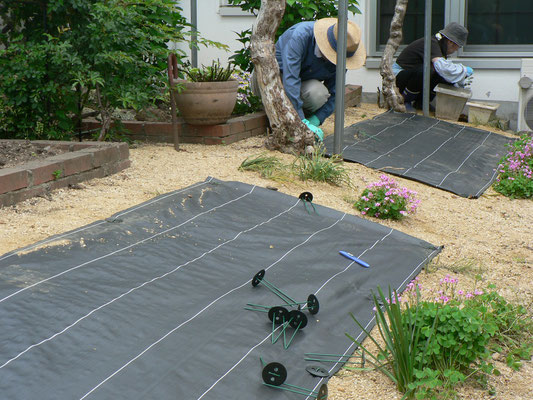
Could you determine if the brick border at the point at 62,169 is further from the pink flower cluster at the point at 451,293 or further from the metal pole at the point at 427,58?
the metal pole at the point at 427,58

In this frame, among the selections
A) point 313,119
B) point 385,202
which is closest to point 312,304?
point 385,202

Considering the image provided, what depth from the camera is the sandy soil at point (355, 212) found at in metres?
2.77

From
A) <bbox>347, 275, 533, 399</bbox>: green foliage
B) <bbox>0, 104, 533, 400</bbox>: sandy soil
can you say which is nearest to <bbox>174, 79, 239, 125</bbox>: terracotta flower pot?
<bbox>0, 104, 533, 400</bbox>: sandy soil

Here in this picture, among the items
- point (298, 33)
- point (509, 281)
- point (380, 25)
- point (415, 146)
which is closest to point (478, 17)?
point (380, 25)

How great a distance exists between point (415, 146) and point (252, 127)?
1704mm

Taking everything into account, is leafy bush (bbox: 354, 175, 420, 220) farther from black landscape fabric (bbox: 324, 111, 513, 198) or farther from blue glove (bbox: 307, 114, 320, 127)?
blue glove (bbox: 307, 114, 320, 127)

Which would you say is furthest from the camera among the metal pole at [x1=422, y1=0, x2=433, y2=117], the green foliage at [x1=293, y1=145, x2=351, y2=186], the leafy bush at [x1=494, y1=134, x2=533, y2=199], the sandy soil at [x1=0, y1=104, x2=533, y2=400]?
the metal pole at [x1=422, y1=0, x2=433, y2=117]

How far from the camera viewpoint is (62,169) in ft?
14.6

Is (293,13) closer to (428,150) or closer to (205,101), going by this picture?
(205,101)

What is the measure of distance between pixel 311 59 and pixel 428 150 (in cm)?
155

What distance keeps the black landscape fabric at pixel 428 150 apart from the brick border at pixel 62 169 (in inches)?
83.6

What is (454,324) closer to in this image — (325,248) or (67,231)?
(325,248)

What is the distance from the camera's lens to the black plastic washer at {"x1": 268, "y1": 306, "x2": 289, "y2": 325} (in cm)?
288

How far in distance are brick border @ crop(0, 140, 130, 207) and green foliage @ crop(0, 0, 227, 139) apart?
434mm
